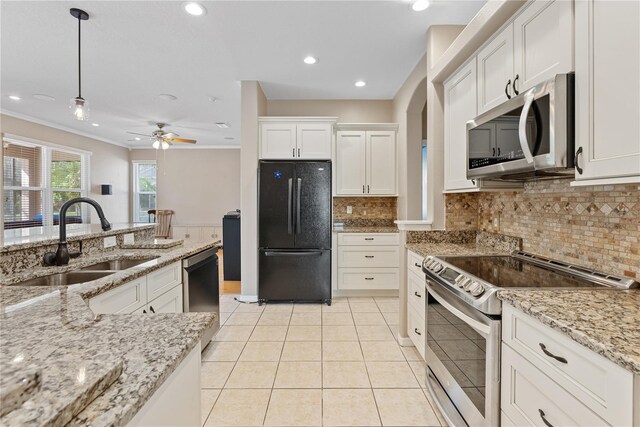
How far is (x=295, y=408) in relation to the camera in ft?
6.12

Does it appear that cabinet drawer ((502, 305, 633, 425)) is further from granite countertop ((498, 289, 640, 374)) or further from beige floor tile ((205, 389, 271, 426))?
beige floor tile ((205, 389, 271, 426))

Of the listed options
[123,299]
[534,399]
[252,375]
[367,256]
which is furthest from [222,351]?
[534,399]

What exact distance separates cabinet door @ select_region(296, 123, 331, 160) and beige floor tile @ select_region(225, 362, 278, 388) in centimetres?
249

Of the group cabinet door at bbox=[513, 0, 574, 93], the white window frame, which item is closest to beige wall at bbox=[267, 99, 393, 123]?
cabinet door at bbox=[513, 0, 574, 93]

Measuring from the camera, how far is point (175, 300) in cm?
217

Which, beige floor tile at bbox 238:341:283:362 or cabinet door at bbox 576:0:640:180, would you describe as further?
beige floor tile at bbox 238:341:283:362

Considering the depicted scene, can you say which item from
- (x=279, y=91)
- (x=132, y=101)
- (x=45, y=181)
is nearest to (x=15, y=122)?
(x=45, y=181)

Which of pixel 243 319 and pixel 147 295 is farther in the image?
pixel 243 319

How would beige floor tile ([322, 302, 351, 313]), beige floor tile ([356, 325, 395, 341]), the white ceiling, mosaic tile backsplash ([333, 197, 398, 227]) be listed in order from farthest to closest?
mosaic tile backsplash ([333, 197, 398, 227])
beige floor tile ([322, 302, 351, 313])
beige floor tile ([356, 325, 395, 341])
the white ceiling

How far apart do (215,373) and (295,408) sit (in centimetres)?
73

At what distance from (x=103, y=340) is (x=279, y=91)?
3.97m

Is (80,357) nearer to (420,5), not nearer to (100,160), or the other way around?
(420,5)

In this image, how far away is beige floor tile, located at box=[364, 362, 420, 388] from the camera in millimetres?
2094

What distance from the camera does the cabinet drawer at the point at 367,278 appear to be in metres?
3.96
